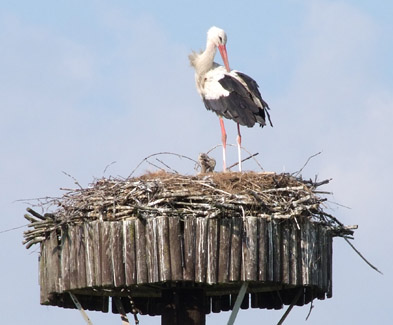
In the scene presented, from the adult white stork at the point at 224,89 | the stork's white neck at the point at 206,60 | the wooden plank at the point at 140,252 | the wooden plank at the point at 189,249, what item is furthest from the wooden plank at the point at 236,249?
the stork's white neck at the point at 206,60

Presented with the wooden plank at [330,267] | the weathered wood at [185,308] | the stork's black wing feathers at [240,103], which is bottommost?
the weathered wood at [185,308]

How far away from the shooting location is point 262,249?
15820 mm

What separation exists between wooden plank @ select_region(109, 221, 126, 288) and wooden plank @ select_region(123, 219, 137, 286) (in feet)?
0.17

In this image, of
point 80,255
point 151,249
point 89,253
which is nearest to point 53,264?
point 80,255

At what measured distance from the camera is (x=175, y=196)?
15.9 meters

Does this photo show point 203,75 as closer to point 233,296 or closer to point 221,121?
point 221,121

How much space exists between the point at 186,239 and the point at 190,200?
0.55 meters

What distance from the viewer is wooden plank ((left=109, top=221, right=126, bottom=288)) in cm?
1580

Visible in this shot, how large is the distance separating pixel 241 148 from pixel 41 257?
11.5ft

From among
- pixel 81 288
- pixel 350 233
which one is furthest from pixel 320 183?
pixel 81 288

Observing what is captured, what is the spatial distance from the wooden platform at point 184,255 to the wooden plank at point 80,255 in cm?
1

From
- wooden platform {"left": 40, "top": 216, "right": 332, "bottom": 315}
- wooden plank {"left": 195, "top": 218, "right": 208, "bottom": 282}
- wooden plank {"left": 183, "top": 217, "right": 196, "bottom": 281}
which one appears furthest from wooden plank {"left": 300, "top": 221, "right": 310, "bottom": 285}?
wooden plank {"left": 183, "top": 217, "right": 196, "bottom": 281}

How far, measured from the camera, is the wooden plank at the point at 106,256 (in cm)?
1586

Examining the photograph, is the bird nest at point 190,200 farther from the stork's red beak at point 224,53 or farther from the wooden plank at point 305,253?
the stork's red beak at point 224,53
